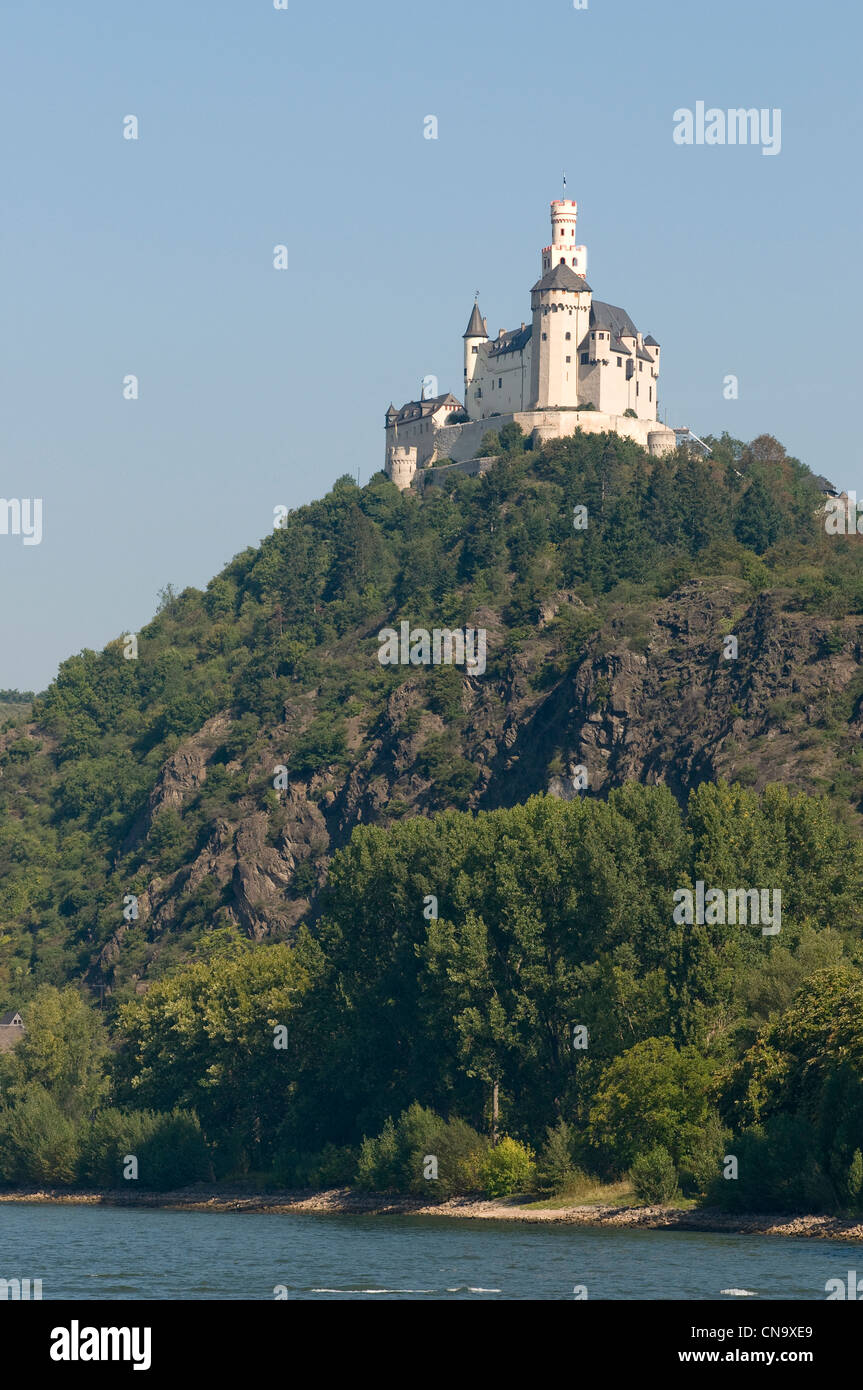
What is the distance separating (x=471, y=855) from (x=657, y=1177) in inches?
729

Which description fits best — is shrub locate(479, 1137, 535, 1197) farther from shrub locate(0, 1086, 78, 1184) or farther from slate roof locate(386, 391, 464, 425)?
slate roof locate(386, 391, 464, 425)

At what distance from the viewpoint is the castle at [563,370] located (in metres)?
170

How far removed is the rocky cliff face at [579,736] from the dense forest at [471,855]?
11.6 inches

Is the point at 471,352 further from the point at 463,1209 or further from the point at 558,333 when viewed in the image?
the point at 463,1209

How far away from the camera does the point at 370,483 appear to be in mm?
188125

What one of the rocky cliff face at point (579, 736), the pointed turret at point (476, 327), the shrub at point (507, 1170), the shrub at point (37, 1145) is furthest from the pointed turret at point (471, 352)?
the shrub at point (507, 1170)

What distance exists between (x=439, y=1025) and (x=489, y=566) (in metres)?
85.2

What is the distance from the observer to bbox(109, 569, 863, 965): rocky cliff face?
113875 millimetres

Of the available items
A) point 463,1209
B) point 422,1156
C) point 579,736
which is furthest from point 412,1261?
point 579,736

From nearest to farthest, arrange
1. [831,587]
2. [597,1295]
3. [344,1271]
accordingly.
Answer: [597,1295] < [344,1271] < [831,587]

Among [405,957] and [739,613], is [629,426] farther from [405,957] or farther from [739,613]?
[405,957]

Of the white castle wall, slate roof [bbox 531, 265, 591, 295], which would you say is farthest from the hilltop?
slate roof [bbox 531, 265, 591, 295]
